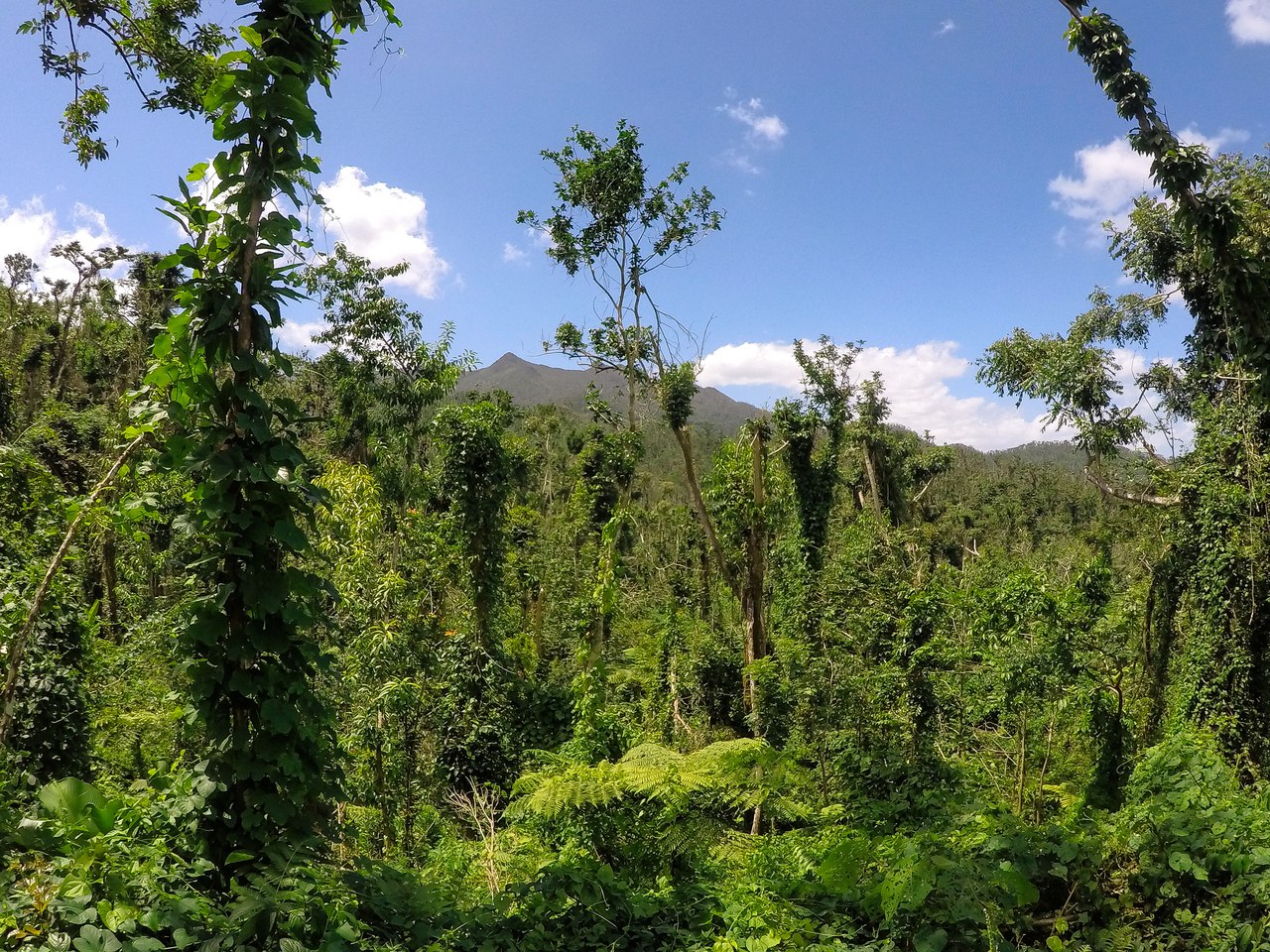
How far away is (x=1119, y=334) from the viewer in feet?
35.0

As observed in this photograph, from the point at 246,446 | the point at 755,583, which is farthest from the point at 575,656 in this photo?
the point at 246,446

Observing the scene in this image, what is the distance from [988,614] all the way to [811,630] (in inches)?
177

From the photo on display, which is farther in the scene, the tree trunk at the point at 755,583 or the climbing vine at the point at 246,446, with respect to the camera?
the tree trunk at the point at 755,583

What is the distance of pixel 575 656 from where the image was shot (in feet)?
36.4

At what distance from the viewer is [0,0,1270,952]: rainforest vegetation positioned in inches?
114

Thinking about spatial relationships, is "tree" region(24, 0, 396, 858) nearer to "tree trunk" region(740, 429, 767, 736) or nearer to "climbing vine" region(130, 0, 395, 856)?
"climbing vine" region(130, 0, 395, 856)

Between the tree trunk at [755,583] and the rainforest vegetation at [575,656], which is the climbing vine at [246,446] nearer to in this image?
the rainforest vegetation at [575,656]

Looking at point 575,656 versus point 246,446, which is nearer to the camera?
point 246,446

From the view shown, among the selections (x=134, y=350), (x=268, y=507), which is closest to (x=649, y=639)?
(x=268, y=507)

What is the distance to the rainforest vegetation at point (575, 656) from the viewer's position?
290cm

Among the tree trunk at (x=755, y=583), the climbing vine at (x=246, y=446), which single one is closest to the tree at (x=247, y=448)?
the climbing vine at (x=246, y=446)

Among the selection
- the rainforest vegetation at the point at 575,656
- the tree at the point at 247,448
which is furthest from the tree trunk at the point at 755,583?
the tree at the point at 247,448

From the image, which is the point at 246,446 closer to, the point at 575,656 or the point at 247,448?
the point at 247,448

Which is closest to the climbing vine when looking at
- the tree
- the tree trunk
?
the tree
